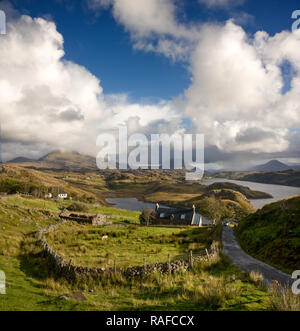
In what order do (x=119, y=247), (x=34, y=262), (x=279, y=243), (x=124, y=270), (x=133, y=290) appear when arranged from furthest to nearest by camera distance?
(x=119, y=247)
(x=34, y=262)
(x=279, y=243)
(x=124, y=270)
(x=133, y=290)

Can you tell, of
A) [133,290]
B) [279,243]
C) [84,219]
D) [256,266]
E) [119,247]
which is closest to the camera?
[133,290]

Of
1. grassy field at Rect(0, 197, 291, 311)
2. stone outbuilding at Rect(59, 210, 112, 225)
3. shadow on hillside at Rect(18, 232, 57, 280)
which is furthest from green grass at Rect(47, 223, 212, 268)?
stone outbuilding at Rect(59, 210, 112, 225)

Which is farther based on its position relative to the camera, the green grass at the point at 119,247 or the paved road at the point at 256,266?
the green grass at the point at 119,247

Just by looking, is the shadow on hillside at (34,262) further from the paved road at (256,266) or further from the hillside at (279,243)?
the hillside at (279,243)

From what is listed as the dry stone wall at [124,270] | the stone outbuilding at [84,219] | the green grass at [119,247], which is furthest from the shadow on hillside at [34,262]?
the stone outbuilding at [84,219]

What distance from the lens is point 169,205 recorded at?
557ft

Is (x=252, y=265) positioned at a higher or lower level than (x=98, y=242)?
higher

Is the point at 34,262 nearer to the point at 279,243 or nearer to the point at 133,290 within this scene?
the point at 133,290

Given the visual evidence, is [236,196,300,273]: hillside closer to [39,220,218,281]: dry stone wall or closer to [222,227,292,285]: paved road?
[222,227,292,285]: paved road

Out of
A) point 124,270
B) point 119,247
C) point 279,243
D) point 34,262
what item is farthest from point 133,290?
point 119,247
